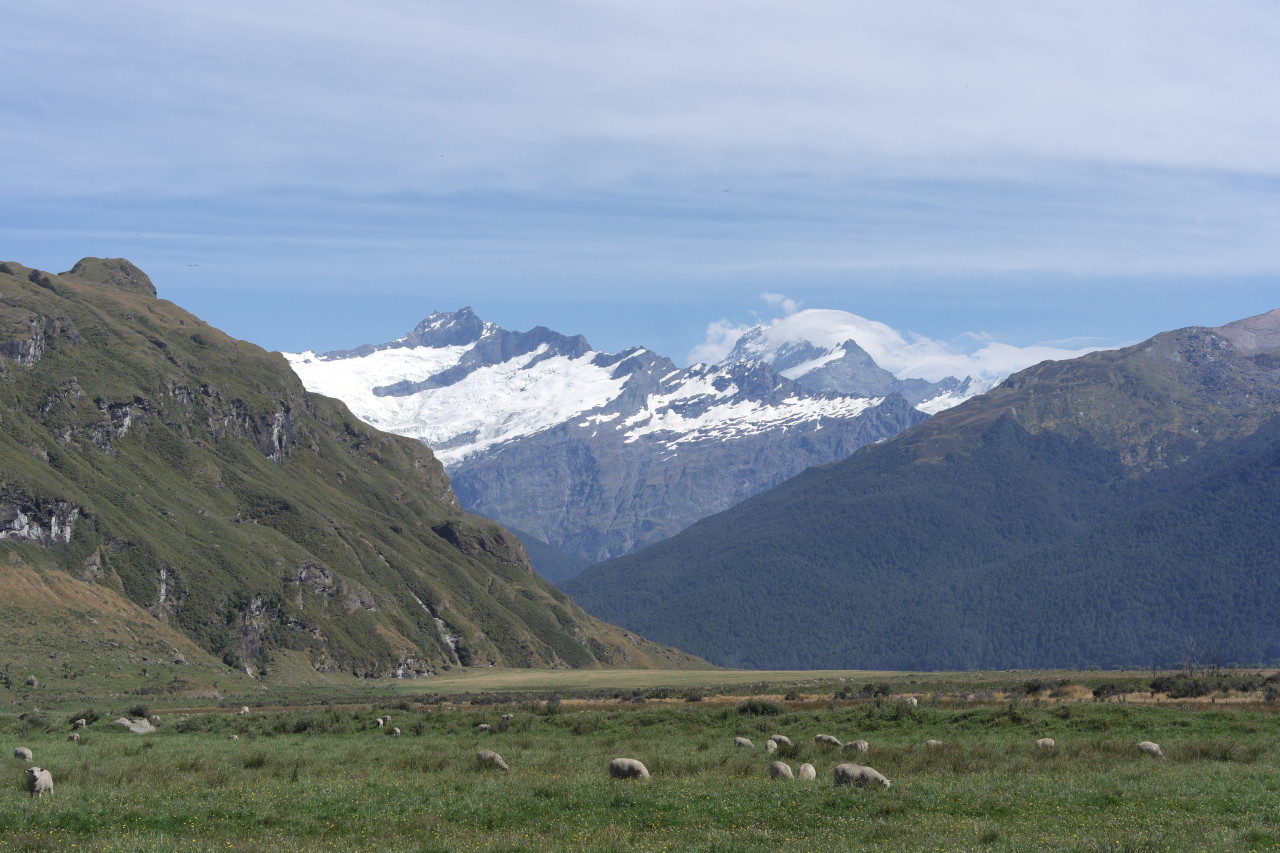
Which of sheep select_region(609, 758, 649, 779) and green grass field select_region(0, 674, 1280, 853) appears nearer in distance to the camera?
green grass field select_region(0, 674, 1280, 853)

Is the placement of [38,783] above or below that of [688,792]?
above

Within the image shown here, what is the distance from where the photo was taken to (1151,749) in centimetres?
4994

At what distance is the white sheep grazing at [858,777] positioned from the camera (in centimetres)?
4134

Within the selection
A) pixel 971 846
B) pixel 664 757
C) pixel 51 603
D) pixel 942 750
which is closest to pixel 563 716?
pixel 664 757

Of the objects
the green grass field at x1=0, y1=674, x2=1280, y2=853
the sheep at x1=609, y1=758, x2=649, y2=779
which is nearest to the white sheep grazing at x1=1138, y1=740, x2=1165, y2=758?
the green grass field at x1=0, y1=674, x2=1280, y2=853

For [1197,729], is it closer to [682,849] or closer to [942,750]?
[942,750]

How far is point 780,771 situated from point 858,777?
4359 mm

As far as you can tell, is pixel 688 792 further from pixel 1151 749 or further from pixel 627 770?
pixel 1151 749

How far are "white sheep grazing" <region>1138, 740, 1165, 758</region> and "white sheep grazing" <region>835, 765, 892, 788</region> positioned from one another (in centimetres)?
1532

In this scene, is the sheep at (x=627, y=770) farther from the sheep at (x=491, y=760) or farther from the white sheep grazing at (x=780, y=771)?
the sheep at (x=491, y=760)

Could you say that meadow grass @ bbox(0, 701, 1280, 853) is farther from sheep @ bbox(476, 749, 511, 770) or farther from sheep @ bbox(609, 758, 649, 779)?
sheep @ bbox(609, 758, 649, 779)

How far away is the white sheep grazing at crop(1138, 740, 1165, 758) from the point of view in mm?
49719

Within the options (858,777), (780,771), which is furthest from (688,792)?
(858,777)

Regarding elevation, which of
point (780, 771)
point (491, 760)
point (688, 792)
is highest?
point (688, 792)
